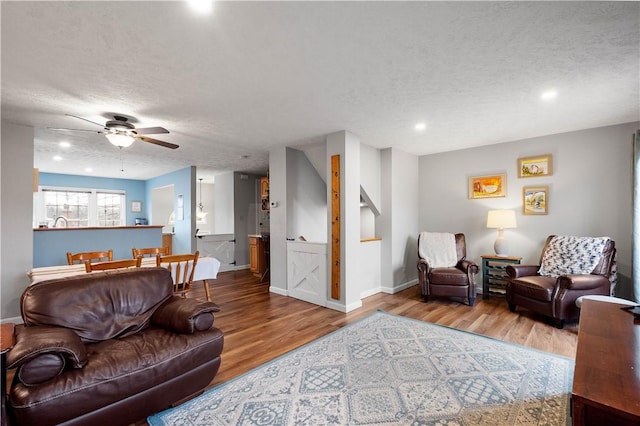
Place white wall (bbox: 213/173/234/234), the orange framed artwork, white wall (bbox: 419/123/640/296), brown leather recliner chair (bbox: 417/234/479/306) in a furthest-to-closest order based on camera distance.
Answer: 1. white wall (bbox: 213/173/234/234)
2. the orange framed artwork
3. brown leather recliner chair (bbox: 417/234/479/306)
4. white wall (bbox: 419/123/640/296)

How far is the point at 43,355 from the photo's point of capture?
1.47 meters

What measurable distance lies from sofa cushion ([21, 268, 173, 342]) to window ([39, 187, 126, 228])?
252 inches

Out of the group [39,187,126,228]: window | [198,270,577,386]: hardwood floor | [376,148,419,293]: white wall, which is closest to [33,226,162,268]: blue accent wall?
[198,270,577,386]: hardwood floor

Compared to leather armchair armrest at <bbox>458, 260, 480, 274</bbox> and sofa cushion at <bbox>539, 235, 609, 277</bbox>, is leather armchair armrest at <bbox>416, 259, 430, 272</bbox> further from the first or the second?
sofa cushion at <bbox>539, 235, 609, 277</bbox>

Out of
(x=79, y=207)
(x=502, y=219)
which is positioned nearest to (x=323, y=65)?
(x=502, y=219)

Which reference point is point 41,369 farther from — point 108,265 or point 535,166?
point 535,166

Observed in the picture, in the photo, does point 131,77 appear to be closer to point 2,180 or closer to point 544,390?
point 2,180

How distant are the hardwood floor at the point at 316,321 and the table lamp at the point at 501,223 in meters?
0.79

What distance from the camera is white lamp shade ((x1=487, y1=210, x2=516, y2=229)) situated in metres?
4.23

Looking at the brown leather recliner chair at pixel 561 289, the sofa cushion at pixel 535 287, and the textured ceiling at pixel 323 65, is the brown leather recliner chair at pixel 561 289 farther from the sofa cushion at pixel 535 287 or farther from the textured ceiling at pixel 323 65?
the textured ceiling at pixel 323 65

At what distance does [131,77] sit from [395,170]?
12.8 ft

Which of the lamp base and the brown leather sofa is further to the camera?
the lamp base

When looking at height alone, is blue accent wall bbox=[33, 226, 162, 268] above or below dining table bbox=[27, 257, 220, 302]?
above

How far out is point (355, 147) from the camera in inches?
161
